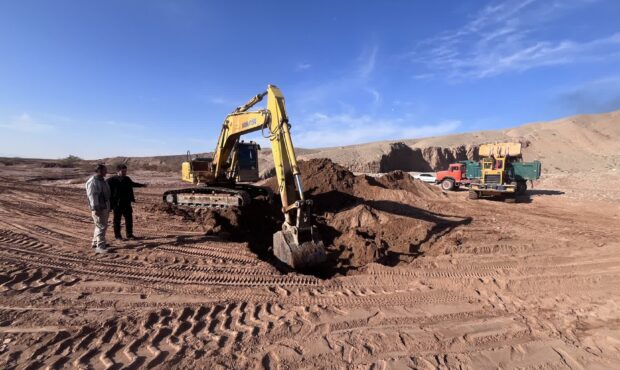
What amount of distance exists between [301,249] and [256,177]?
18.2 ft

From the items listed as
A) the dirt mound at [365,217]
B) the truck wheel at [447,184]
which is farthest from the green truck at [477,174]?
the dirt mound at [365,217]

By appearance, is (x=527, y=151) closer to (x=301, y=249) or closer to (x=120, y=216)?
(x=301, y=249)

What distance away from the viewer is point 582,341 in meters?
4.09

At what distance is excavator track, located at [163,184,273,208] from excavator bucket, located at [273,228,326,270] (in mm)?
3361

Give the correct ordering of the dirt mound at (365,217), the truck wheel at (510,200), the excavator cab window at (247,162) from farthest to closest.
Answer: the truck wheel at (510,200) < the excavator cab window at (247,162) < the dirt mound at (365,217)

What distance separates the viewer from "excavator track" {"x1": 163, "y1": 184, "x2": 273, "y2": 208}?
9.75m

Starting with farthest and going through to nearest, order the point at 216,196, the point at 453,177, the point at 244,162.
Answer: the point at 453,177 < the point at 244,162 < the point at 216,196

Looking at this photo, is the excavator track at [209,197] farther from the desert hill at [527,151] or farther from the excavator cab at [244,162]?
the desert hill at [527,151]

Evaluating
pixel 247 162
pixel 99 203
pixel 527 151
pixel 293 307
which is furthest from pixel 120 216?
pixel 527 151

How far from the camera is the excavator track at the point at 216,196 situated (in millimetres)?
9750

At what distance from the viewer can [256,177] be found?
449 inches

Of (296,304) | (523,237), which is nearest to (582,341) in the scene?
(296,304)

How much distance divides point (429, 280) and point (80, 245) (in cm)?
679

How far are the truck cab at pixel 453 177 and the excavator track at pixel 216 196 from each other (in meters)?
13.4
